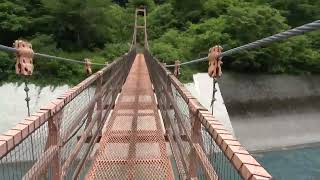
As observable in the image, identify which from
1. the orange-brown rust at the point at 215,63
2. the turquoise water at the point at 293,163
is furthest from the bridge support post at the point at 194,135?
the turquoise water at the point at 293,163

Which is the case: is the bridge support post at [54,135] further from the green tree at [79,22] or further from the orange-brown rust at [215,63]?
the green tree at [79,22]

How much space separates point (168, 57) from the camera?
11.2 m

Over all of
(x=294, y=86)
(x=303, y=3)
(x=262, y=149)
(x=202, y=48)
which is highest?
(x=303, y=3)

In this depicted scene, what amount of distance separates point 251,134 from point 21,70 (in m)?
7.17

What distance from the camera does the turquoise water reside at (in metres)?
7.47

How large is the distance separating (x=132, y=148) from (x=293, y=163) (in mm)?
5727

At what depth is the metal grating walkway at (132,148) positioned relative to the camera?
8.20ft

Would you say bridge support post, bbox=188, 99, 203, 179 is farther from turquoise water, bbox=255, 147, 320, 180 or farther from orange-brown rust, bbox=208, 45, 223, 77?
turquoise water, bbox=255, 147, 320, 180

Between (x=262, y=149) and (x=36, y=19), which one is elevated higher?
(x=36, y=19)

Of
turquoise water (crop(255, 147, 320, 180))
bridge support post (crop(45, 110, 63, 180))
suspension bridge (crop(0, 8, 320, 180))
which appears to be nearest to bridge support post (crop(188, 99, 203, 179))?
suspension bridge (crop(0, 8, 320, 180))

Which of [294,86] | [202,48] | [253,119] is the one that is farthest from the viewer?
[202,48]

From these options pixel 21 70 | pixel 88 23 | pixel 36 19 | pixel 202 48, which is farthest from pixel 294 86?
pixel 21 70

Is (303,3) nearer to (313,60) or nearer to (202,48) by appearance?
(313,60)

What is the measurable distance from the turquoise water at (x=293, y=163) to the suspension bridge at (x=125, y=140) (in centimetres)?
360
